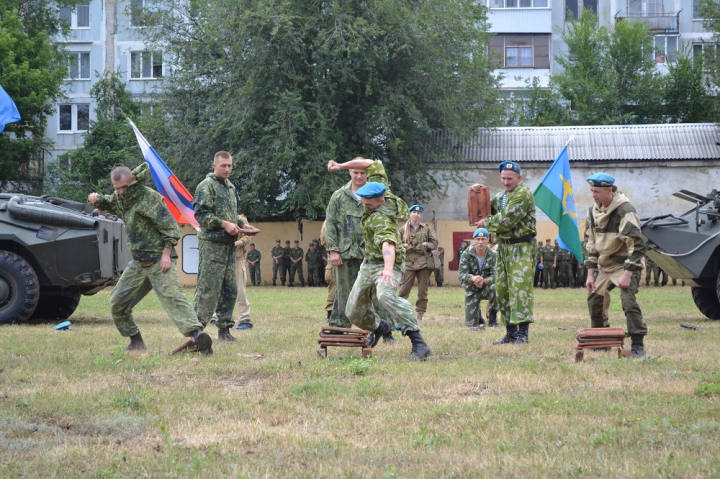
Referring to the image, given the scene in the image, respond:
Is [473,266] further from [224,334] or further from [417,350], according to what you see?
[417,350]

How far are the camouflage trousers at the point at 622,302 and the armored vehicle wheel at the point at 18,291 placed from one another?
8536 millimetres

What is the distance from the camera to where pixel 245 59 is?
113 feet

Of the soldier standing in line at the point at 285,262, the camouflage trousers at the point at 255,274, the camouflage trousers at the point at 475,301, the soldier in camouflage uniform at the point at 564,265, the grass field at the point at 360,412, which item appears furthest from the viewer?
the camouflage trousers at the point at 255,274

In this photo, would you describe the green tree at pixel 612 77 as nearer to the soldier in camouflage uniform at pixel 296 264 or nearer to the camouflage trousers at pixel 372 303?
the soldier in camouflage uniform at pixel 296 264

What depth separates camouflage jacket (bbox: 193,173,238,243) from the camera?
11.5 m

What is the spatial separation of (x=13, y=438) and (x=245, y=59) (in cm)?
2951

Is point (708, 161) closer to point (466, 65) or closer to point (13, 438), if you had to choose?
point (466, 65)

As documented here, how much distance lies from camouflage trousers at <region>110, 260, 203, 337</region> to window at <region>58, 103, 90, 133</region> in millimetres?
45565

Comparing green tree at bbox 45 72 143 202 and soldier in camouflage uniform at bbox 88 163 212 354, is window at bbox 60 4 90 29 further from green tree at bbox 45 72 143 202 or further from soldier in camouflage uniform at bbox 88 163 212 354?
soldier in camouflage uniform at bbox 88 163 212 354

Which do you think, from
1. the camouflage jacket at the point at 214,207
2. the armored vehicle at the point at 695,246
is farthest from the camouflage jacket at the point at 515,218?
the armored vehicle at the point at 695,246

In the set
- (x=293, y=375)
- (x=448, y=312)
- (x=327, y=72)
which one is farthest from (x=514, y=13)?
(x=293, y=375)

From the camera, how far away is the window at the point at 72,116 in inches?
2128

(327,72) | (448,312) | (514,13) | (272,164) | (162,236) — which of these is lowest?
(448,312)

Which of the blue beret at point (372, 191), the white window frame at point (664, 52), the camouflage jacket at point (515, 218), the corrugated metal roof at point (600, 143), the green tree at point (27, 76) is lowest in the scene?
the camouflage jacket at point (515, 218)
